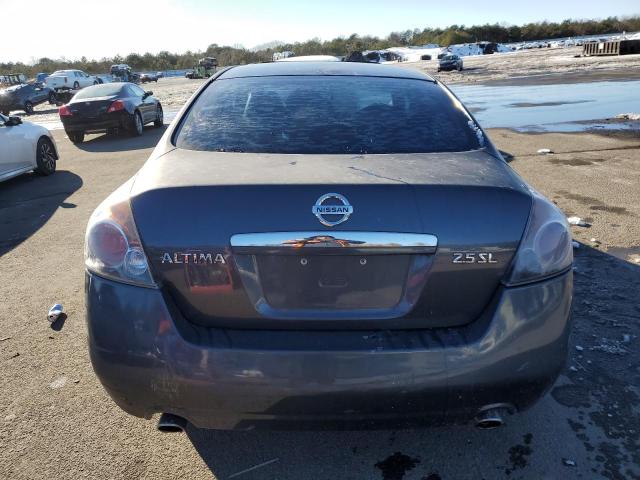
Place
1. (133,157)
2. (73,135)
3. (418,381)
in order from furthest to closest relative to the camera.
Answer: (73,135) → (133,157) → (418,381)

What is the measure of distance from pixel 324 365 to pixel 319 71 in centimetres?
211

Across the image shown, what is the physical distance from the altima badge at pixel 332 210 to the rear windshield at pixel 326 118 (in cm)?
56

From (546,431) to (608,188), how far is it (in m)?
5.10

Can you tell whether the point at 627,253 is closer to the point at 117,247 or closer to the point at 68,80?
the point at 117,247

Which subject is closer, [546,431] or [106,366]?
[106,366]

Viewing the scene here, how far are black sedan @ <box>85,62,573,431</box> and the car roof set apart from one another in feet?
4.64

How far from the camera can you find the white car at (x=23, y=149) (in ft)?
28.0

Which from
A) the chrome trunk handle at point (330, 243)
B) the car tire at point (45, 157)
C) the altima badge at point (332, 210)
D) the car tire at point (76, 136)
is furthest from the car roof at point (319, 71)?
the car tire at point (76, 136)

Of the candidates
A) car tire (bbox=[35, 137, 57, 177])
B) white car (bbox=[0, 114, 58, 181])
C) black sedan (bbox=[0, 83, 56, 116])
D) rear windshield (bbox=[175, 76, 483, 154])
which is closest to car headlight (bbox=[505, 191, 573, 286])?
rear windshield (bbox=[175, 76, 483, 154])

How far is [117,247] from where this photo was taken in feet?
6.70

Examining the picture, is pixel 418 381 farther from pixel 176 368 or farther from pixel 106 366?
pixel 106 366

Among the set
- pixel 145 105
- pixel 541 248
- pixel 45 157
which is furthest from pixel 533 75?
pixel 541 248

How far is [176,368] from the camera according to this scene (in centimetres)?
196

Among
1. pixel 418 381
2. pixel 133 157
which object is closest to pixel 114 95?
pixel 133 157
